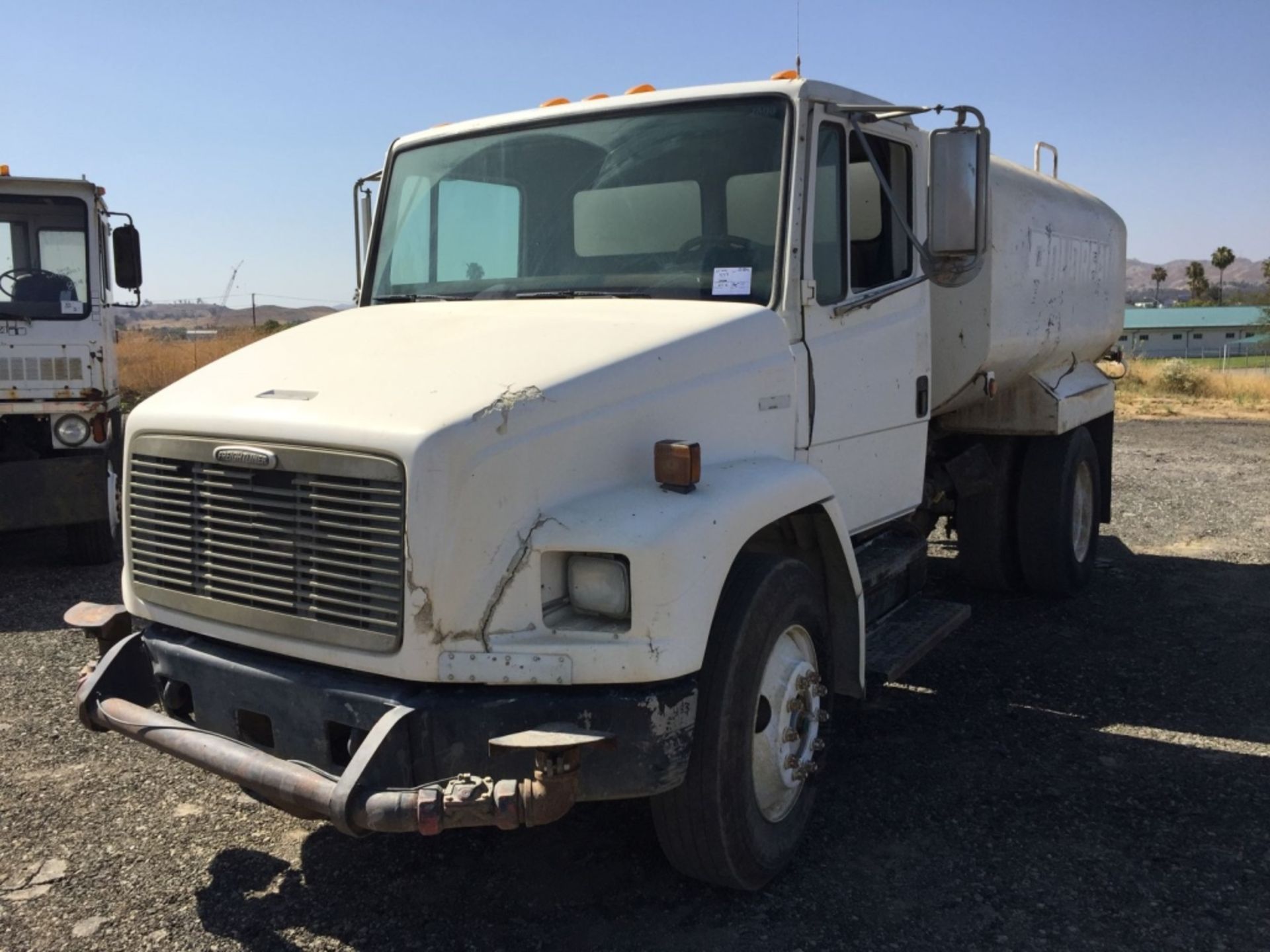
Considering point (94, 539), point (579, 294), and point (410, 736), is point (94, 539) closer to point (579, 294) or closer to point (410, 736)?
point (579, 294)

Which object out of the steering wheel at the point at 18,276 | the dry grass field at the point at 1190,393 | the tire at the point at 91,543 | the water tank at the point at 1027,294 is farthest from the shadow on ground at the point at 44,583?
the dry grass field at the point at 1190,393

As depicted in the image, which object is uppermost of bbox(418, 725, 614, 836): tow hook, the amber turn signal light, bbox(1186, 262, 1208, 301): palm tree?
bbox(1186, 262, 1208, 301): palm tree

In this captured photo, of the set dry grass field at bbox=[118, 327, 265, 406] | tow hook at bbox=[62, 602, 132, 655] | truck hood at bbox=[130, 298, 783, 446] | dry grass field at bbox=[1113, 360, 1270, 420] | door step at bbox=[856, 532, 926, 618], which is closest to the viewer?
truck hood at bbox=[130, 298, 783, 446]

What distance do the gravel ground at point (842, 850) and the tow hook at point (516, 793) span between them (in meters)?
0.73

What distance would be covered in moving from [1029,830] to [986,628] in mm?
2915

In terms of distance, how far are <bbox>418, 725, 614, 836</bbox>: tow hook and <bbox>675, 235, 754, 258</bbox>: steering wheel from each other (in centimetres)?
195

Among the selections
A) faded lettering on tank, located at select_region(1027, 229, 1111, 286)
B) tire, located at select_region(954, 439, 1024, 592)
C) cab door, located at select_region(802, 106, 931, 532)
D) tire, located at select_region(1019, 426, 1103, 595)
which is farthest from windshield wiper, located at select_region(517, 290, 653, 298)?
tire, located at select_region(1019, 426, 1103, 595)

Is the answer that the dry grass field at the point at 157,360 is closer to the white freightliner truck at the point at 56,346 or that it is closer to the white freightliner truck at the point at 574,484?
the white freightliner truck at the point at 56,346

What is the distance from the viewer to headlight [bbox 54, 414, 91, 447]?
26.7ft

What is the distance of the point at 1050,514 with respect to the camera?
23.9ft

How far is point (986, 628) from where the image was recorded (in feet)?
22.8

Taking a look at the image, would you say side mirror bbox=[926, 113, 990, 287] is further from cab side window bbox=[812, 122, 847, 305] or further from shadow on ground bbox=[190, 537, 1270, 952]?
shadow on ground bbox=[190, 537, 1270, 952]

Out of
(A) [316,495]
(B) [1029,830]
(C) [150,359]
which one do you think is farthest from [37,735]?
(C) [150,359]

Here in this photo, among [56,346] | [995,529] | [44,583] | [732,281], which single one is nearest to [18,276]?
[56,346]
